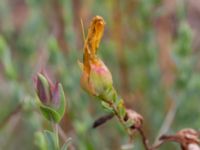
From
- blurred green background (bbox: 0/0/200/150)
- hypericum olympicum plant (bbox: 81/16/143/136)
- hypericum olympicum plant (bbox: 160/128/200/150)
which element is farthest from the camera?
blurred green background (bbox: 0/0/200/150)

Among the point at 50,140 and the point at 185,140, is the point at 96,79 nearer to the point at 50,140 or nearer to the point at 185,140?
the point at 50,140

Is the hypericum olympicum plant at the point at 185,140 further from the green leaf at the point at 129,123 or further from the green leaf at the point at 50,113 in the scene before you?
the green leaf at the point at 50,113

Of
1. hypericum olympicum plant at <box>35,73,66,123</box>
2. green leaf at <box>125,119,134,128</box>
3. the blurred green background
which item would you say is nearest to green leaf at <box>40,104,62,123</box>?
hypericum olympicum plant at <box>35,73,66,123</box>

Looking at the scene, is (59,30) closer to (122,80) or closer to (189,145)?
Answer: (122,80)

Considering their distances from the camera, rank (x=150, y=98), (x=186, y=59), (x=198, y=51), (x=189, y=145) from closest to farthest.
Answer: (x=189, y=145) → (x=186, y=59) → (x=150, y=98) → (x=198, y=51)

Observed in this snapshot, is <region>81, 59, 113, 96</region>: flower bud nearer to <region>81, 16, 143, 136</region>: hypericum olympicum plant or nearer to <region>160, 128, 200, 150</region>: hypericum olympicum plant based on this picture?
<region>81, 16, 143, 136</region>: hypericum olympicum plant

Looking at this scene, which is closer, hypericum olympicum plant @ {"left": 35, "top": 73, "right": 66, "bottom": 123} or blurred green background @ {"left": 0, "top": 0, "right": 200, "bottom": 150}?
hypericum olympicum plant @ {"left": 35, "top": 73, "right": 66, "bottom": 123}

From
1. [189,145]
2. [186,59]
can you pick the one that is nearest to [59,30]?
→ [186,59]

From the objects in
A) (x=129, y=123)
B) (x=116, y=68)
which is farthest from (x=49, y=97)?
(x=116, y=68)
